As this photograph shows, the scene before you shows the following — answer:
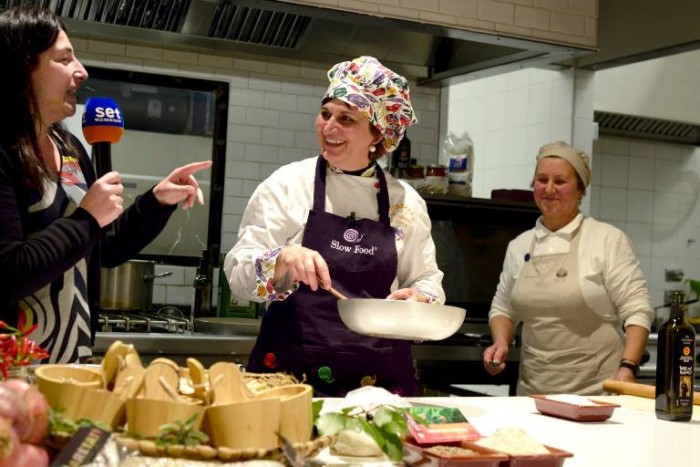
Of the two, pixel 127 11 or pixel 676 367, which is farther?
pixel 127 11

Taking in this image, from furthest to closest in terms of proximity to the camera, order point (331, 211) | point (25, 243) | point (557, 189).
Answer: point (557, 189) → point (331, 211) → point (25, 243)

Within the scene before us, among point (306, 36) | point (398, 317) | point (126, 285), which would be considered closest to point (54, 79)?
point (398, 317)

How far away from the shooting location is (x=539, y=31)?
4.09 m

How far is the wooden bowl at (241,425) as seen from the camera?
50.4 inches

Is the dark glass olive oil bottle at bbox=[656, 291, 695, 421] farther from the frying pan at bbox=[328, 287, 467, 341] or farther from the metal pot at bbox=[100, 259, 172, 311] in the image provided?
the metal pot at bbox=[100, 259, 172, 311]

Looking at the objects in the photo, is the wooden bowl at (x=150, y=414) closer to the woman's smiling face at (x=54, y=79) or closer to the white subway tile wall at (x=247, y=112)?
the woman's smiling face at (x=54, y=79)

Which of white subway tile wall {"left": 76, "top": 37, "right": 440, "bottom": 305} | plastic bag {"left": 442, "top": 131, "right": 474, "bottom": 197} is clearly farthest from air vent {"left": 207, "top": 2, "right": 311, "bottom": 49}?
plastic bag {"left": 442, "top": 131, "right": 474, "bottom": 197}

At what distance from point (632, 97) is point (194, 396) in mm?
4904

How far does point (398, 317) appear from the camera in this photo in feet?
6.63

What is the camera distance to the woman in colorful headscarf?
8.29ft

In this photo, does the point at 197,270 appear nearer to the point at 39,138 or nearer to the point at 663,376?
the point at 39,138

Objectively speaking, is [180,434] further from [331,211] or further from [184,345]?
[184,345]

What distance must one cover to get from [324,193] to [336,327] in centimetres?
38

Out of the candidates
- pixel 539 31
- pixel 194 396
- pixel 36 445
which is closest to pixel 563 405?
pixel 194 396
